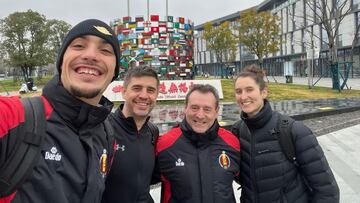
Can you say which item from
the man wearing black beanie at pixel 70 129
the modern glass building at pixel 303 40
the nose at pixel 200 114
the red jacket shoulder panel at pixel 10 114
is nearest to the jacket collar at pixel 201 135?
the nose at pixel 200 114

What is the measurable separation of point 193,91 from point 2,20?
1439 inches

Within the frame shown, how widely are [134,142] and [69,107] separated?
3.00 feet

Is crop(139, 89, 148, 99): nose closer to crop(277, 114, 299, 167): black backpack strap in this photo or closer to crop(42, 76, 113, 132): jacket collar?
crop(42, 76, 113, 132): jacket collar

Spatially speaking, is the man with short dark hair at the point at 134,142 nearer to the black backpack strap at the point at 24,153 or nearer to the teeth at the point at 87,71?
the teeth at the point at 87,71

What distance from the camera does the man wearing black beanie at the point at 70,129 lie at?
1.30m

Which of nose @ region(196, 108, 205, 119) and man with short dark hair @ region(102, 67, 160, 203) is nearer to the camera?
man with short dark hair @ region(102, 67, 160, 203)

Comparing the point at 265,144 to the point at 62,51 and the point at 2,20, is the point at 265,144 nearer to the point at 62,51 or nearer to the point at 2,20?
the point at 62,51

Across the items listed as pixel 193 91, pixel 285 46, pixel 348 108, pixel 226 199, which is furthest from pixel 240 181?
pixel 285 46

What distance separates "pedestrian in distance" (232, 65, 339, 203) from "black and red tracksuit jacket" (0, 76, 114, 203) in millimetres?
1283

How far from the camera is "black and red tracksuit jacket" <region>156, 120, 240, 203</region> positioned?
2.33 m

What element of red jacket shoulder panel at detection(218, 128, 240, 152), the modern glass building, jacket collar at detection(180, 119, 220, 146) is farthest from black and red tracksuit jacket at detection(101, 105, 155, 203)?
the modern glass building

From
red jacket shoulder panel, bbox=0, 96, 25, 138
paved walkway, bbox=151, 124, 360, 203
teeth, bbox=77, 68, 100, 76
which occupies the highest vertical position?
teeth, bbox=77, 68, 100, 76

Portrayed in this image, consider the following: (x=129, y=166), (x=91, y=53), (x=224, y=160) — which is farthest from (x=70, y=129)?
(x=224, y=160)

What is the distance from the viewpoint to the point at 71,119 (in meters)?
1.58
